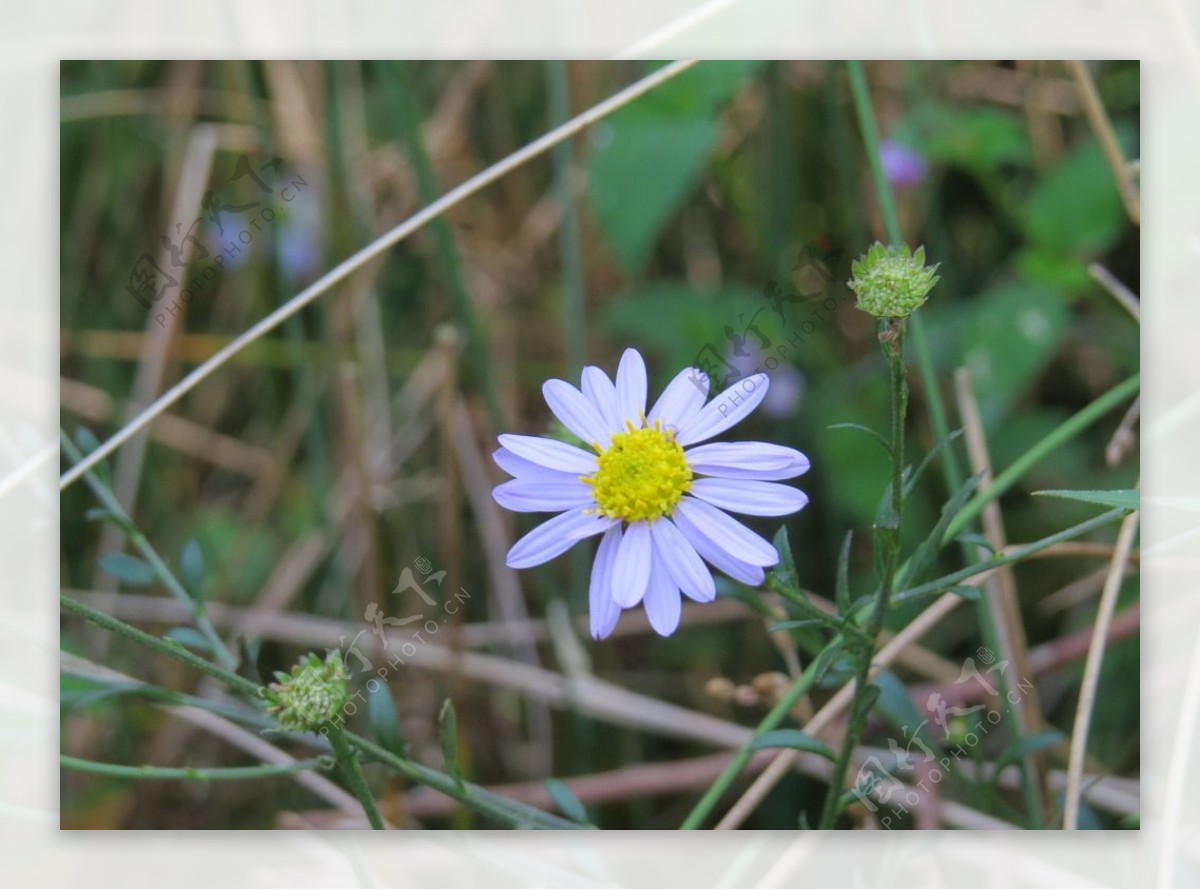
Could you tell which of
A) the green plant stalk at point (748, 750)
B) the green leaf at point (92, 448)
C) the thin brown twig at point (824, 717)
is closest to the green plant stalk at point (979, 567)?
the green plant stalk at point (748, 750)

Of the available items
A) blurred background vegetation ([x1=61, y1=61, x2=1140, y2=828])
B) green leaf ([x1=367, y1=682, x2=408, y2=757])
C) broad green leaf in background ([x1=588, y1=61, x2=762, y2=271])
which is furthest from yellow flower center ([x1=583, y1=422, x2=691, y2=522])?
broad green leaf in background ([x1=588, y1=61, x2=762, y2=271])

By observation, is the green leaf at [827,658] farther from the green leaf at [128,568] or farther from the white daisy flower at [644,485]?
the green leaf at [128,568]

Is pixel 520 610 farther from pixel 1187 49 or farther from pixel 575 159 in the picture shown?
pixel 1187 49

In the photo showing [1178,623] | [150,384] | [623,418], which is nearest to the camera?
[623,418]

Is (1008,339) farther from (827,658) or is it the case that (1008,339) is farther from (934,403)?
(827,658)

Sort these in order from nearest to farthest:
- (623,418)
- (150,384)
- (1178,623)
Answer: (623,418), (1178,623), (150,384)

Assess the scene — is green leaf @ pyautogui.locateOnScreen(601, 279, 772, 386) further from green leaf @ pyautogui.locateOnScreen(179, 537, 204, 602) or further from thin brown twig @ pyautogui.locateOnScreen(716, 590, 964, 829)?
green leaf @ pyautogui.locateOnScreen(179, 537, 204, 602)

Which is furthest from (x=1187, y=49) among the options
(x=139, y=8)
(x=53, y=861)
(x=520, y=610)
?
(x=53, y=861)
